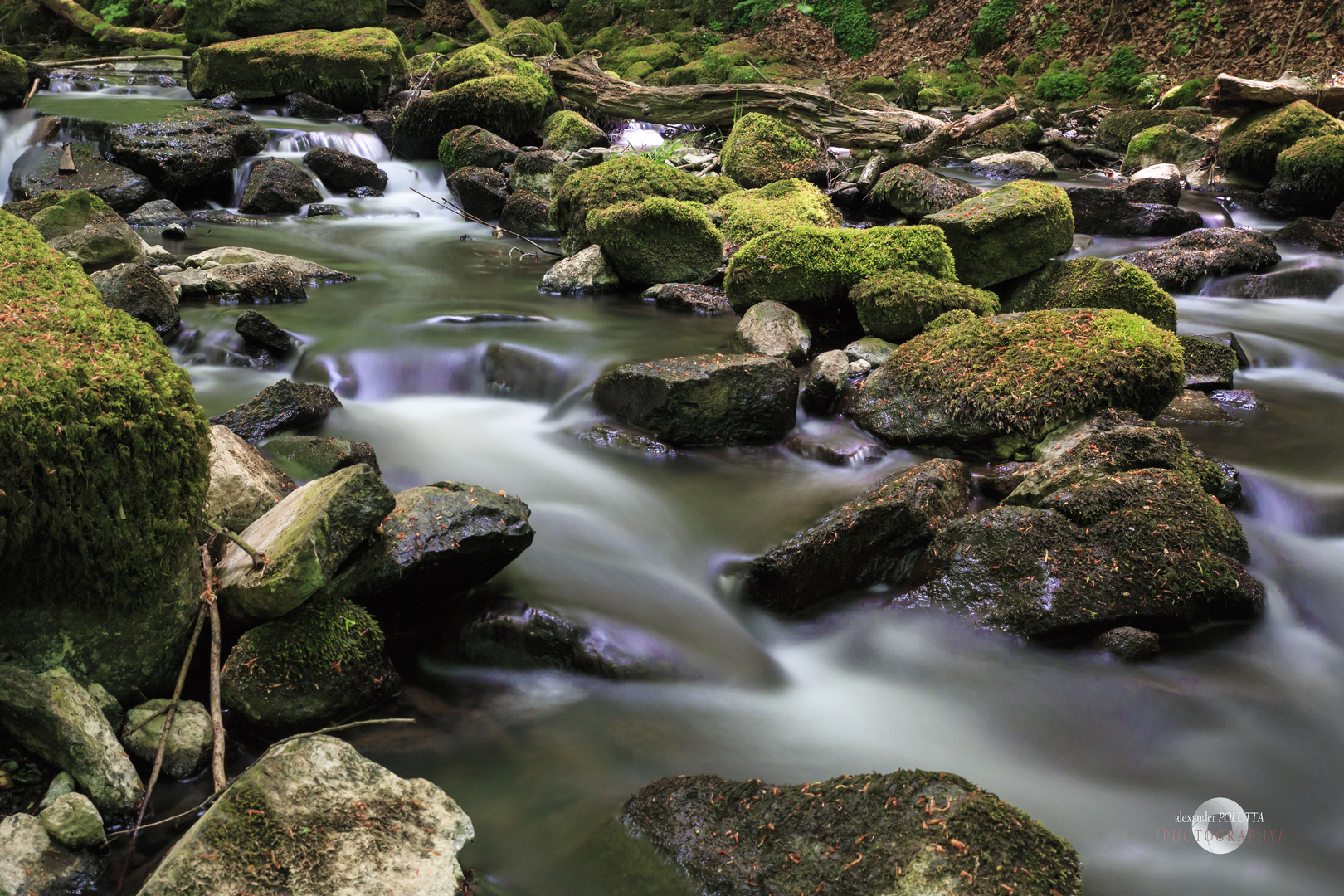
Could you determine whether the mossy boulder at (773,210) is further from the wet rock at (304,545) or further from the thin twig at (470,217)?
the wet rock at (304,545)

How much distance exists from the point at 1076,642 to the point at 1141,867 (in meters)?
1.02

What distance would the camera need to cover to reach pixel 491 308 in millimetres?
7164

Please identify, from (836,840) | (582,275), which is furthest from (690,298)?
(836,840)

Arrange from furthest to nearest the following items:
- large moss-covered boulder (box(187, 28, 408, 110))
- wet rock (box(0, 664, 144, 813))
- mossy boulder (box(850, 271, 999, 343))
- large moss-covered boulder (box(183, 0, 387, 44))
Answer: large moss-covered boulder (box(183, 0, 387, 44)), large moss-covered boulder (box(187, 28, 408, 110)), mossy boulder (box(850, 271, 999, 343)), wet rock (box(0, 664, 144, 813))

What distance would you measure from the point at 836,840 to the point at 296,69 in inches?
661

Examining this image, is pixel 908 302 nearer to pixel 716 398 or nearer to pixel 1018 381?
pixel 1018 381

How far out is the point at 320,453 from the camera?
428cm

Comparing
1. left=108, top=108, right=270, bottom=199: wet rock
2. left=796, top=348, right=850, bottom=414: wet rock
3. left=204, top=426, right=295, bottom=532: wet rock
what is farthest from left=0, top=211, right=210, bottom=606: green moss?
left=108, top=108, right=270, bottom=199: wet rock

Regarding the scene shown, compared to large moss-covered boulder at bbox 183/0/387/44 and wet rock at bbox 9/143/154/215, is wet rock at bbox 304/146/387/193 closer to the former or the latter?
wet rock at bbox 9/143/154/215

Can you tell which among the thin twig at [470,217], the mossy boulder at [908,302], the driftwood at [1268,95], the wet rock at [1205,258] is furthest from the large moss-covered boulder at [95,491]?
the driftwood at [1268,95]

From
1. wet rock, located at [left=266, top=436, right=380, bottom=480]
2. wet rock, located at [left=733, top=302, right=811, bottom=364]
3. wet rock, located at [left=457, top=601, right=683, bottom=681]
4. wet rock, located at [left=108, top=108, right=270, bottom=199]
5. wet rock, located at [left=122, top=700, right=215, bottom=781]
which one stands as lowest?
wet rock, located at [left=457, top=601, right=683, bottom=681]

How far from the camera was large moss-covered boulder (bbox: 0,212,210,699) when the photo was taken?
7.56ft

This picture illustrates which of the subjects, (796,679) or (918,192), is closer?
(796,679)

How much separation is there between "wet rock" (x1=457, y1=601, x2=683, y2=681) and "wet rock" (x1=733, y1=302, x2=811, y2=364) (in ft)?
10.1
